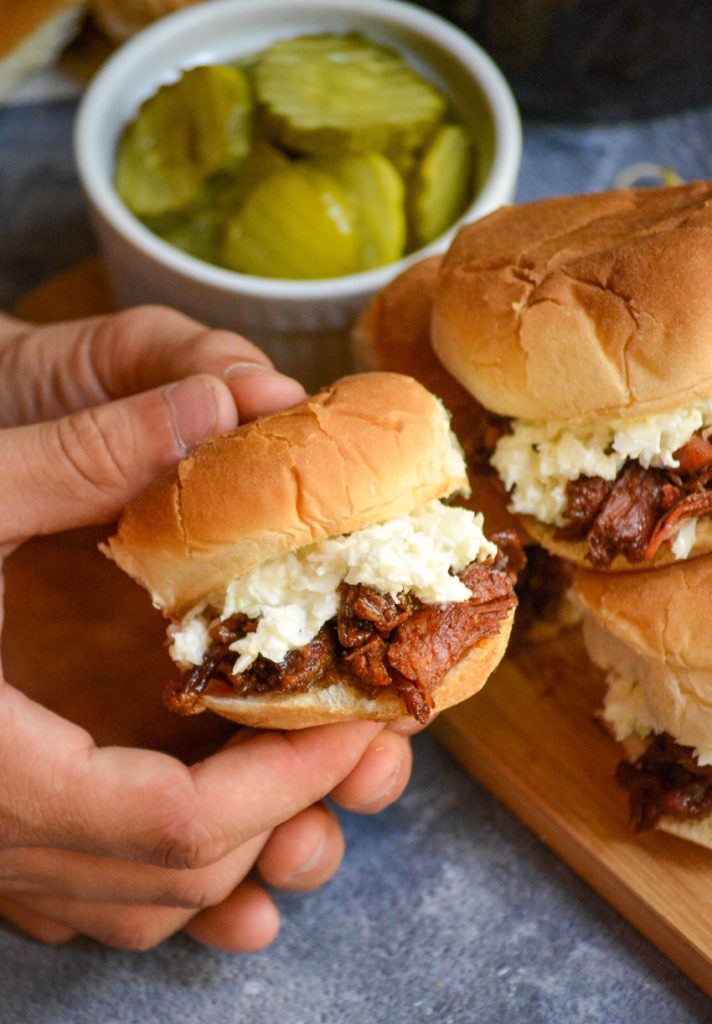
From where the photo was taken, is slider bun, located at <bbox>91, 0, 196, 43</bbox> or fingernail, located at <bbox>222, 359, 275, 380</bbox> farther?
slider bun, located at <bbox>91, 0, 196, 43</bbox>

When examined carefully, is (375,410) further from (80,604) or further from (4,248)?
(4,248)

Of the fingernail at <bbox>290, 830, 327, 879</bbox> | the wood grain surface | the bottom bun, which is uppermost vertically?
the bottom bun

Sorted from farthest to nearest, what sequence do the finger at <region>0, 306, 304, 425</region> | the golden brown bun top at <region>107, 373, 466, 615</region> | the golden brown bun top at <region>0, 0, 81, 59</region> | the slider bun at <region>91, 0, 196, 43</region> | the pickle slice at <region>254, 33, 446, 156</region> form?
the slider bun at <region>91, 0, 196, 43</region>
the golden brown bun top at <region>0, 0, 81, 59</region>
the pickle slice at <region>254, 33, 446, 156</region>
the finger at <region>0, 306, 304, 425</region>
the golden brown bun top at <region>107, 373, 466, 615</region>

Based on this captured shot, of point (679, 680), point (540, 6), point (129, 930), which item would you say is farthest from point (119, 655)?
point (540, 6)

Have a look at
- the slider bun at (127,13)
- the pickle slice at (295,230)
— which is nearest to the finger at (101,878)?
the pickle slice at (295,230)

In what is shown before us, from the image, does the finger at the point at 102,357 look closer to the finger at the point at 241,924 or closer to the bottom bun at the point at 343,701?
the bottom bun at the point at 343,701

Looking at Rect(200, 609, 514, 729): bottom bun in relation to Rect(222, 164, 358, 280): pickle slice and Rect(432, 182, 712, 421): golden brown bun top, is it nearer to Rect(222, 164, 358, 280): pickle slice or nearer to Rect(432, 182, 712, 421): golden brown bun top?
Rect(432, 182, 712, 421): golden brown bun top

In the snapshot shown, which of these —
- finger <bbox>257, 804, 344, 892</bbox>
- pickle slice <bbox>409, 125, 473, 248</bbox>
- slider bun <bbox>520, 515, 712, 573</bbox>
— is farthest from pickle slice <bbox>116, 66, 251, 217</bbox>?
finger <bbox>257, 804, 344, 892</bbox>
